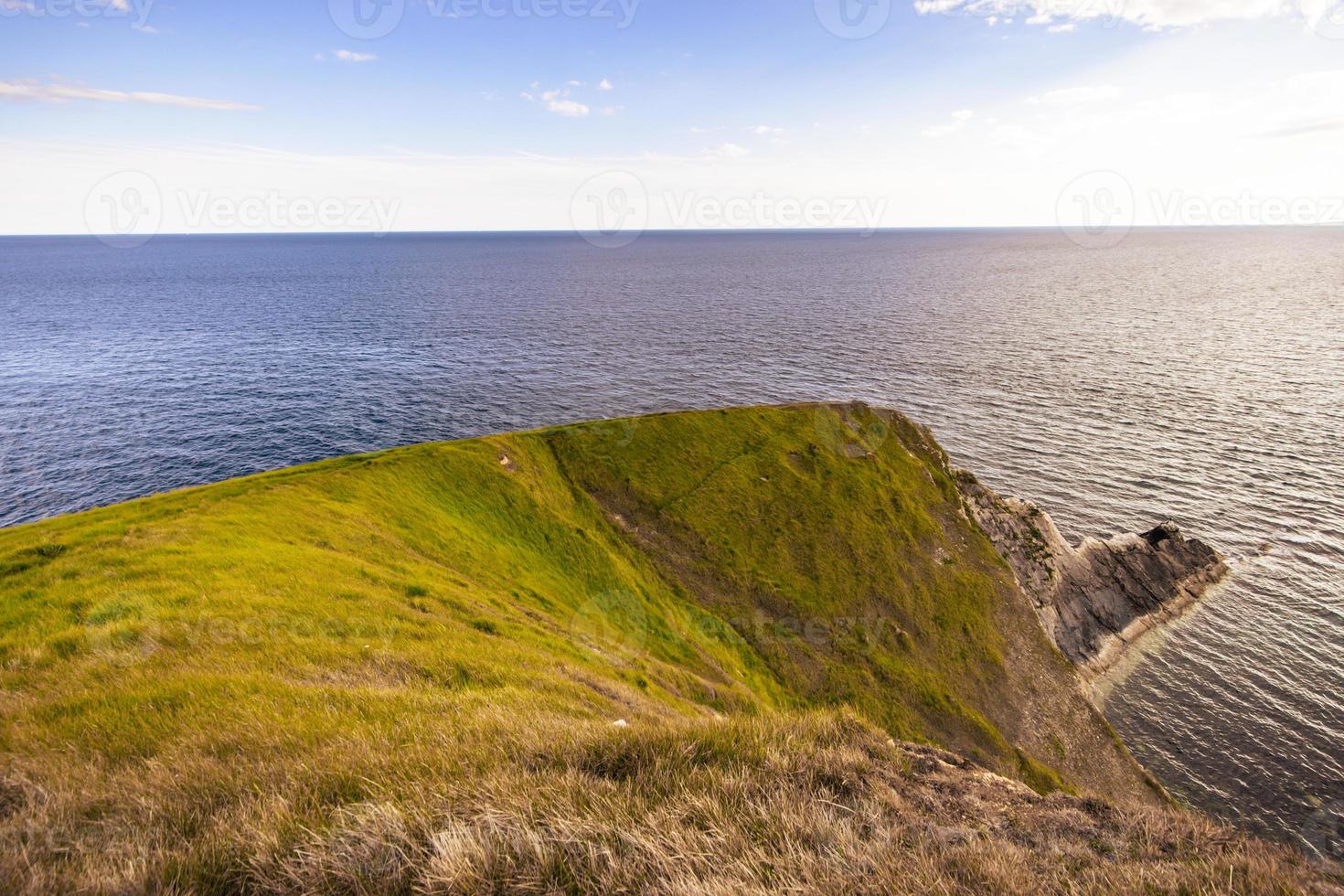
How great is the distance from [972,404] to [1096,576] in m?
42.2

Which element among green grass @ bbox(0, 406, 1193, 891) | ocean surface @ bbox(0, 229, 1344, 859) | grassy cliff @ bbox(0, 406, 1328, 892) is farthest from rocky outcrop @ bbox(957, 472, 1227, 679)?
grassy cliff @ bbox(0, 406, 1328, 892)

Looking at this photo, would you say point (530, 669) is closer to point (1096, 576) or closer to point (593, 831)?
point (593, 831)

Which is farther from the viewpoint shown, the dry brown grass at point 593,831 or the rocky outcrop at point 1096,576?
the rocky outcrop at point 1096,576

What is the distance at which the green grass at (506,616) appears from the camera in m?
10.5

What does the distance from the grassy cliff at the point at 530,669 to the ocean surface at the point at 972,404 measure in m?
11.5

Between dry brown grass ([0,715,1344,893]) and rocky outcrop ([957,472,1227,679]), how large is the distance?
1556 inches

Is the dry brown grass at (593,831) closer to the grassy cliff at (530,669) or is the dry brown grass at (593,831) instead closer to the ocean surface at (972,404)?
the grassy cliff at (530,669)

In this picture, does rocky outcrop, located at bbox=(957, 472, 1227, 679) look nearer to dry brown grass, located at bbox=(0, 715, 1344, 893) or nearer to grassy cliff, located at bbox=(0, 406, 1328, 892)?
grassy cliff, located at bbox=(0, 406, 1328, 892)

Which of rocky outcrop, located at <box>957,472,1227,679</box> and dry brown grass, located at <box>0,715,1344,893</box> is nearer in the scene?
dry brown grass, located at <box>0,715,1344,893</box>

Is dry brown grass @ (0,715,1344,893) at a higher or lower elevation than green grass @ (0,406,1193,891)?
higher

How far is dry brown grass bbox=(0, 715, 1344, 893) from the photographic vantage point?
20.2 ft

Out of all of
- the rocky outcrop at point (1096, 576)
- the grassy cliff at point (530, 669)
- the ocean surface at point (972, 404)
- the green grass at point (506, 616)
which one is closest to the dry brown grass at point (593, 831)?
the grassy cliff at point (530, 669)

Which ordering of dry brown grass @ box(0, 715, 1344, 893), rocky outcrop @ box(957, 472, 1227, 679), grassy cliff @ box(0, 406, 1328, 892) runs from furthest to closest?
1. rocky outcrop @ box(957, 472, 1227, 679)
2. grassy cliff @ box(0, 406, 1328, 892)
3. dry brown grass @ box(0, 715, 1344, 893)

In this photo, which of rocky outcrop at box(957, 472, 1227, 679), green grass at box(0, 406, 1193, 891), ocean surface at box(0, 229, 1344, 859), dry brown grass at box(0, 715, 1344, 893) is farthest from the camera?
rocky outcrop at box(957, 472, 1227, 679)
